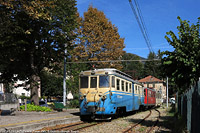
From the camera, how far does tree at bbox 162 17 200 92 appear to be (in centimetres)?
1028

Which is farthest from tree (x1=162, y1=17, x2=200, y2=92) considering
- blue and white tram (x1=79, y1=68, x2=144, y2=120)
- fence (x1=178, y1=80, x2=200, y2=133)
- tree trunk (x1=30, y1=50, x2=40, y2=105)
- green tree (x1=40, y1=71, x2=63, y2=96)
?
green tree (x1=40, y1=71, x2=63, y2=96)

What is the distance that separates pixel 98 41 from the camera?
34594mm

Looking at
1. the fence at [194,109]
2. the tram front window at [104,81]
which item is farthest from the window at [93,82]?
the fence at [194,109]

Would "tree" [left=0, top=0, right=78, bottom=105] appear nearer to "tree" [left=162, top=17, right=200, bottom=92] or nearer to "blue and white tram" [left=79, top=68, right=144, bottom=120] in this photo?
"blue and white tram" [left=79, top=68, right=144, bottom=120]

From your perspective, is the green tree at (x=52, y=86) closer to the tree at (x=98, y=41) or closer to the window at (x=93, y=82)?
the tree at (x=98, y=41)

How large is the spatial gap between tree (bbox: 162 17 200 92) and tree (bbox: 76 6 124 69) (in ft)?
72.6

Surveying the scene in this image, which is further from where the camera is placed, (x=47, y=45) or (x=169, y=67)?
(x=47, y=45)

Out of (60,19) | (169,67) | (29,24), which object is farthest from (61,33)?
(169,67)

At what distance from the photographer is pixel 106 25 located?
3566cm

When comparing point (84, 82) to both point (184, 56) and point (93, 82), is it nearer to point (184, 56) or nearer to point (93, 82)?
point (93, 82)

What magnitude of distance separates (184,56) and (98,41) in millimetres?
24449

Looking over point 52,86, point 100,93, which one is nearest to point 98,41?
point 52,86

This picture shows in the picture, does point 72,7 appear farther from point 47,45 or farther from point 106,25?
point 106,25

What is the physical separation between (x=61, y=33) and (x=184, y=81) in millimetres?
12568
